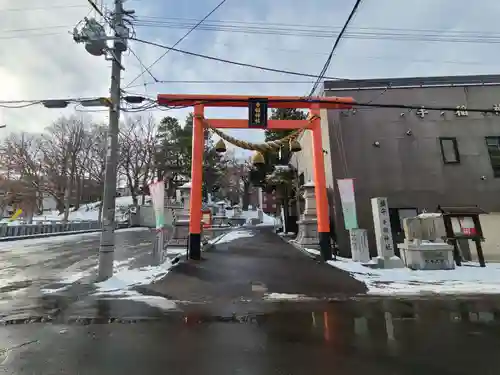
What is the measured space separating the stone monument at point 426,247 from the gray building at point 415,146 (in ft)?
7.96

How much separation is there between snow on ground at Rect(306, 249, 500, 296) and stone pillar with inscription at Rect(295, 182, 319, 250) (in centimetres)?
610

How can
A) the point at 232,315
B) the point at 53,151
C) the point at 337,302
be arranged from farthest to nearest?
the point at 53,151 → the point at 337,302 → the point at 232,315

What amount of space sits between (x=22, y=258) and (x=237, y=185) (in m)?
60.6

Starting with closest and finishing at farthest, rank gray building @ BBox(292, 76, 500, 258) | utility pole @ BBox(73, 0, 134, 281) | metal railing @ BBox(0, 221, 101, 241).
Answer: utility pole @ BBox(73, 0, 134, 281), gray building @ BBox(292, 76, 500, 258), metal railing @ BBox(0, 221, 101, 241)

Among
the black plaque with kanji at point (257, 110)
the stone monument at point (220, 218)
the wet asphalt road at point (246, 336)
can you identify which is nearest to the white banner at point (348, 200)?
the black plaque with kanji at point (257, 110)

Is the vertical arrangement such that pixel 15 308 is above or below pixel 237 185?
below

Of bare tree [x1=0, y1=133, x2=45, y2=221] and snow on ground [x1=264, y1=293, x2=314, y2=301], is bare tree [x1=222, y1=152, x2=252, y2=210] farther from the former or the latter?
snow on ground [x1=264, y1=293, x2=314, y2=301]

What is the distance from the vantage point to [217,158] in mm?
51469

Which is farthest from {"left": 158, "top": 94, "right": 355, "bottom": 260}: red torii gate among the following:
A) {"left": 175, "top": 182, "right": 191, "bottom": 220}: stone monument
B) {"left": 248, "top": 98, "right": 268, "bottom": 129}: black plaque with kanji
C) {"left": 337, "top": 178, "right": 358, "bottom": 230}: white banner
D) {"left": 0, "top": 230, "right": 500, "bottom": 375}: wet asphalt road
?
{"left": 175, "top": 182, "right": 191, "bottom": 220}: stone monument

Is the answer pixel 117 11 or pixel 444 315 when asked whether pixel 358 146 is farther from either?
pixel 117 11

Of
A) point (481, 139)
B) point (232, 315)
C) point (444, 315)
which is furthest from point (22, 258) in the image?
point (481, 139)

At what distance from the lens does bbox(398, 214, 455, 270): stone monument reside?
1026 cm

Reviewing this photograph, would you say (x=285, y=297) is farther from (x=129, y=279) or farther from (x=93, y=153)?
(x=93, y=153)

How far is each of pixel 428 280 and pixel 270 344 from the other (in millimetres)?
6858
